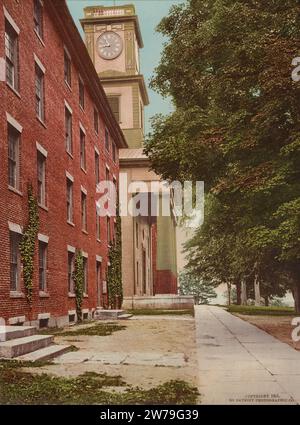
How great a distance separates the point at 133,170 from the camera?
4050 centimetres

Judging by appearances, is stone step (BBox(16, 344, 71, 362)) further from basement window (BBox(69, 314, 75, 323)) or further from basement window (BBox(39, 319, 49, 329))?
basement window (BBox(69, 314, 75, 323))

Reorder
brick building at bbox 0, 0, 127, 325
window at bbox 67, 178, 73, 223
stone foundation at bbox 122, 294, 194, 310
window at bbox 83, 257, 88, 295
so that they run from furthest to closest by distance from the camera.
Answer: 1. stone foundation at bbox 122, 294, 194, 310
2. window at bbox 83, 257, 88, 295
3. window at bbox 67, 178, 73, 223
4. brick building at bbox 0, 0, 127, 325

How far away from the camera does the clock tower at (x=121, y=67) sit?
1594 inches

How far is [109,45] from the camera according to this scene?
42.3 metres

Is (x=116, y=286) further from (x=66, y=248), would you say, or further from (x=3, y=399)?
(x=3, y=399)

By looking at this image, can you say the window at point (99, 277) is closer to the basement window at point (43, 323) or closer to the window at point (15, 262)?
the basement window at point (43, 323)

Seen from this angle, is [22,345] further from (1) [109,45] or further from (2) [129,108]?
(1) [109,45]

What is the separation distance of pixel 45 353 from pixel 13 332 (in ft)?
4.27

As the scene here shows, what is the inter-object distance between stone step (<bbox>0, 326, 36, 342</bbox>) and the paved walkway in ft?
12.8

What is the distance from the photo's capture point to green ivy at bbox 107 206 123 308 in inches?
1212

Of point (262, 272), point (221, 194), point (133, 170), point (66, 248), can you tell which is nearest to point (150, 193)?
point (133, 170)

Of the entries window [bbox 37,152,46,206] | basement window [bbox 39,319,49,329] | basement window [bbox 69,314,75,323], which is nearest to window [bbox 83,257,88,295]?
basement window [bbox 69,314,75,323]

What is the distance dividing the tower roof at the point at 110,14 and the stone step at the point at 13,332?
30.1 m

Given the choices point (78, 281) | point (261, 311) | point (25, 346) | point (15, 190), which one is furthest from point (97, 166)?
point (25, 346)
